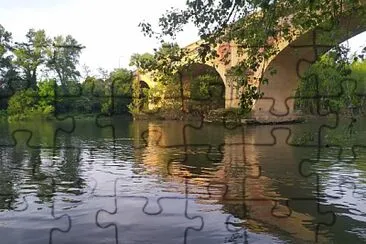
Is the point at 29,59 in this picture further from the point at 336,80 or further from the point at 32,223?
the point at 336,80

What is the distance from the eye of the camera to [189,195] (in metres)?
7.70

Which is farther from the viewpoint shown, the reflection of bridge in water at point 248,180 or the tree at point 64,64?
the tree at point 64,64

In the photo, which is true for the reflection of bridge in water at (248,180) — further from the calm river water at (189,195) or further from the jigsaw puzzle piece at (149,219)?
the jigsaw puzzle piece at (149,219)

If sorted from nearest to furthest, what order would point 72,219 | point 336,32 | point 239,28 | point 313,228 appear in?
point 336,32 → point 239,28 → point 313,228 → point 72,219

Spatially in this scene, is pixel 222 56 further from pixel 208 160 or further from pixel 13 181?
pixel 208 160

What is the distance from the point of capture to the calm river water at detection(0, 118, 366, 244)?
18.6 ft

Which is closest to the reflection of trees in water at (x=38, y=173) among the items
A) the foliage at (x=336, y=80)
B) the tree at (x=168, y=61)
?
the tree at (x=168, y=61)

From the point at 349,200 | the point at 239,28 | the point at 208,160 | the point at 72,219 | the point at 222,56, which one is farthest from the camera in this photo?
the point at 208,160

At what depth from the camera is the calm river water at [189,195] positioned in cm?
566

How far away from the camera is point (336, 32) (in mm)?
3859

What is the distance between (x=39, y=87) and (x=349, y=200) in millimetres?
6789

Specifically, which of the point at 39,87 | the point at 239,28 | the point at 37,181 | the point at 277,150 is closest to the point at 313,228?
the point at 239,28

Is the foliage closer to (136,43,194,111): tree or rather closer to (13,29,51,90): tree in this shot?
(136,43,194,111): tree

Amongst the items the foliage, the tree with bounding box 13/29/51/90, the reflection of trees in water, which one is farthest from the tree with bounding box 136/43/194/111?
the tree with bounding box 13/29/51/90
